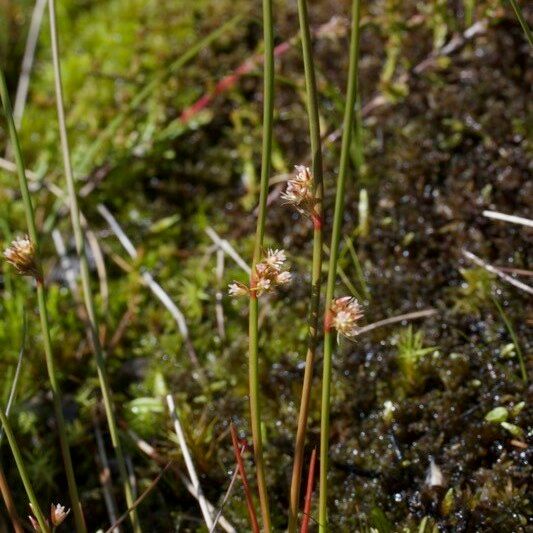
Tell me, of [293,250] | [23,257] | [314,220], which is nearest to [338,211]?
[314,220]

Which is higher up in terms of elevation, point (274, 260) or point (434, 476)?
point (274, 260)

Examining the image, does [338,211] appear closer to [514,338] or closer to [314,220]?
[314,220]

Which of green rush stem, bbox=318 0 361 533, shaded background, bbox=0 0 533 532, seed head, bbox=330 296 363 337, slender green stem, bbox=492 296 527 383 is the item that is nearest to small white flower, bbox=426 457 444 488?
shaded background, bbox=0 0 533 532

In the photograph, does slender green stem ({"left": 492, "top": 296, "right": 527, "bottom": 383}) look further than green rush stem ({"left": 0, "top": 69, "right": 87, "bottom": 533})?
Yes

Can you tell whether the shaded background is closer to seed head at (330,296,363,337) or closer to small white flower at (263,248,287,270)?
seed head at (330,296,363,337)

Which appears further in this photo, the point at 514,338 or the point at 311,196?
the point at 514,338

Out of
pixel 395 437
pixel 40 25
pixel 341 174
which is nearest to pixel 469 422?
pixel 395 437

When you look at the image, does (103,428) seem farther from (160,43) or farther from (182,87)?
(160,43)

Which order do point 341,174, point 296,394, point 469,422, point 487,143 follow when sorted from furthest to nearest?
point 487,143
point 296,394
point 469,422
point 341,174

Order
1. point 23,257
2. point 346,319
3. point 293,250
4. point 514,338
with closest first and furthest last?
point 346,319 → point 23,257 → point 514,338 → point 293,250
